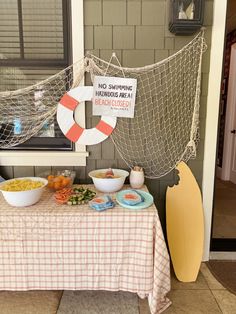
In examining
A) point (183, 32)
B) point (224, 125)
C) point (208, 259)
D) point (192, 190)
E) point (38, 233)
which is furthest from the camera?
point (224, 125)

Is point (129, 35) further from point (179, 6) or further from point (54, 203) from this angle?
point (54, 203)

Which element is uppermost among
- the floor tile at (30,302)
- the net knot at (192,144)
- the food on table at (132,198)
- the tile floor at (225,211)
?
the net knot at (192,144)

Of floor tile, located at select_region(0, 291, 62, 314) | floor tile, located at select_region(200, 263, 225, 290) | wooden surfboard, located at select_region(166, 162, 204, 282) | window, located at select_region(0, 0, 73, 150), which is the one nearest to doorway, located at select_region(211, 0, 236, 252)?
floor tile, located at select_region(200, 263, 225, 290)

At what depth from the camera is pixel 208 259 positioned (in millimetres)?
2166

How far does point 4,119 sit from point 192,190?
64.5 inches

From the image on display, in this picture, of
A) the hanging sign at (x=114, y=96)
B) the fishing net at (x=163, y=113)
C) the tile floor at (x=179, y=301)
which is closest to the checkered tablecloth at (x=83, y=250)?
the tile floor at (x=179, y=301)

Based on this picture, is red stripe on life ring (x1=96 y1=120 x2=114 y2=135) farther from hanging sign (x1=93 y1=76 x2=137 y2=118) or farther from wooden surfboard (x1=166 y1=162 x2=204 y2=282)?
wooden surfboard (x1=166 y1=162 x2=204 y2=282)

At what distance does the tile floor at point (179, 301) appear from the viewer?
5.28 ft

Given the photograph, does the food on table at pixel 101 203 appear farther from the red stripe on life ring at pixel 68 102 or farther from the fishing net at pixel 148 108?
the red stripe on life ring at pixel 68 102

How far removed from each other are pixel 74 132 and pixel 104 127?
24 cm

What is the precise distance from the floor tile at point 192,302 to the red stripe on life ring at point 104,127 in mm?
1299

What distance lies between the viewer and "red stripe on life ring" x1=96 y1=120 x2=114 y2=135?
1.98 m

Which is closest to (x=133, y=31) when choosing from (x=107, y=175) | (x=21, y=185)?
(x=107, y=175)

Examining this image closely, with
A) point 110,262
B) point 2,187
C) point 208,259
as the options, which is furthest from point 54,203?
point 208,259
